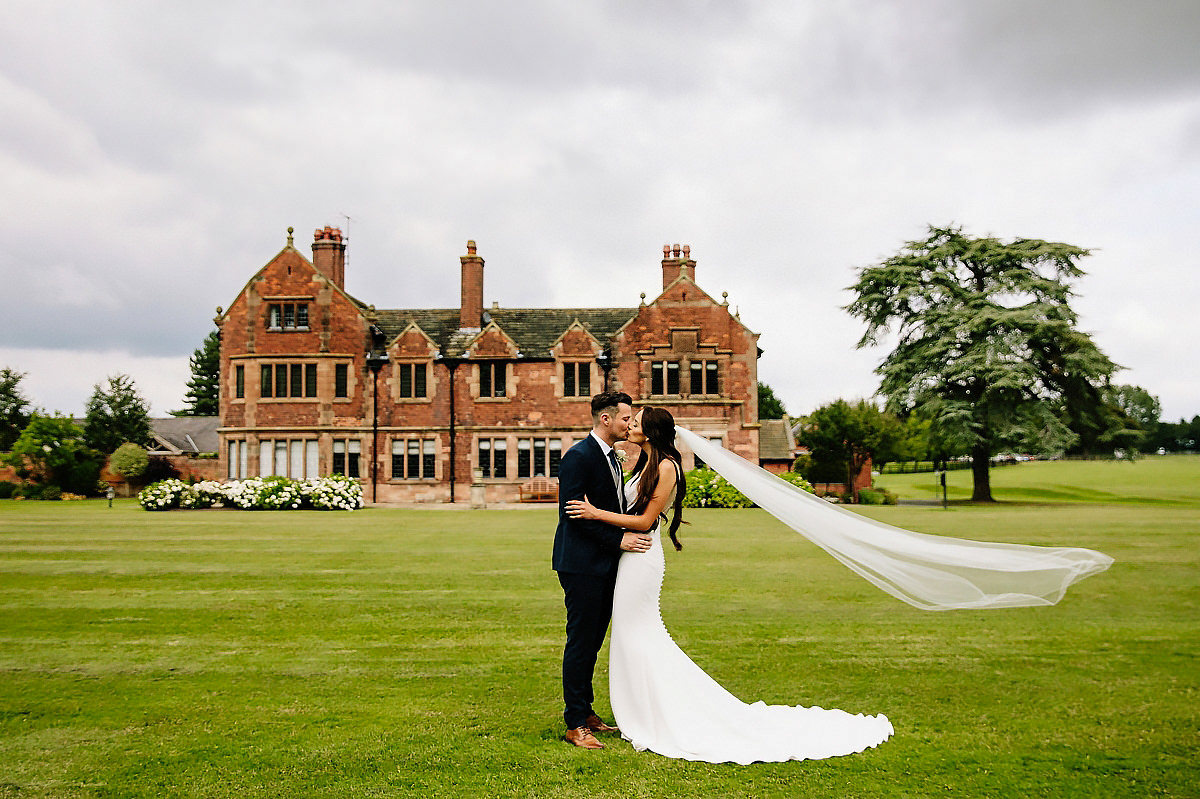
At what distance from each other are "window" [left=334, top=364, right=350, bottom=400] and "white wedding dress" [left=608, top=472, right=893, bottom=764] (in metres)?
36.3

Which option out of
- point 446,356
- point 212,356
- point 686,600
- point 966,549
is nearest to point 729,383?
point 446,356

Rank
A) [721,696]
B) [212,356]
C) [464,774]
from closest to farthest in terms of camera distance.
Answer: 1. [464,774]
2. [721,696]
3. [212,356]

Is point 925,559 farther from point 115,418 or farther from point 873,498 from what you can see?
point 115,418

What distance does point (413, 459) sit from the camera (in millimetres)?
41094

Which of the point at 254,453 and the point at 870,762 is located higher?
the point at 254,453

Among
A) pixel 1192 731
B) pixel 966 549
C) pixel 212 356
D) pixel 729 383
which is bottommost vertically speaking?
pixel 1192 731

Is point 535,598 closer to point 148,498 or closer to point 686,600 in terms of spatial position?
point 686,600

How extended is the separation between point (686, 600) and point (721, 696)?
5.96 m

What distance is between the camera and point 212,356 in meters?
88.9

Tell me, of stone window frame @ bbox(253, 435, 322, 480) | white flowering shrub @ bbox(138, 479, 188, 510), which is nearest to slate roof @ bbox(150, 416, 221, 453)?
stone window frame @ bbox(253, 435, 322, 480)

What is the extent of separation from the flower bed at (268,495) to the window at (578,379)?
1043 centimetres

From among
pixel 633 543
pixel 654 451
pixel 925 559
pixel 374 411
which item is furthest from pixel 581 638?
pixel 374 411

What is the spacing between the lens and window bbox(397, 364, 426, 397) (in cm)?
4112

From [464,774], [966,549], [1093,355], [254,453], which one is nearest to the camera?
[464,774]
